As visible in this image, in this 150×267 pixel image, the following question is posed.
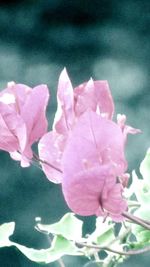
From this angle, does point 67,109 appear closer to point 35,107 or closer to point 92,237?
point 35,107

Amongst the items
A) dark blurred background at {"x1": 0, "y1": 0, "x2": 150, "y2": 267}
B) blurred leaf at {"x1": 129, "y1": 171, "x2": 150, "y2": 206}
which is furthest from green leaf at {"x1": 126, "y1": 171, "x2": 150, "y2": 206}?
dark blurred background at {"x1": 0, "y1": 0, "x2": 150, "y2": 267}

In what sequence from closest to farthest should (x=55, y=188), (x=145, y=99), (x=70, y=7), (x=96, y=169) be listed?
(x=96, y=169)
(x=55, y=188)
(x=145, y=99)
(x=70, y=7)

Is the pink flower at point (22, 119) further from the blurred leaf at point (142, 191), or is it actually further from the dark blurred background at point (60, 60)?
the dark blurred background at point (60, 60)

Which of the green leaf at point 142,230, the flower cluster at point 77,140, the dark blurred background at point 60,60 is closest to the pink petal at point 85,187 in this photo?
the flower cluster at point 77,140

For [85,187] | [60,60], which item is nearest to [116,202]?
[85,187]

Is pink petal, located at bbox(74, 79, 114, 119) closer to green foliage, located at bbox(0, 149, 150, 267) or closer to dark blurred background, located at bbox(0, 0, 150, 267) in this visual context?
green foliage, located at bbox(0, 149, 150, 267)

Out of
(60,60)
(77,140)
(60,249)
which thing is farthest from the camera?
(60,60)

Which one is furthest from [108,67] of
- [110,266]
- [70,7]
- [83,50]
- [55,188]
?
[110,266]

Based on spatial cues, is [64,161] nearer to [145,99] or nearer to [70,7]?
[145,99]

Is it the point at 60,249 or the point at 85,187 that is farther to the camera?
the point at 60,249
